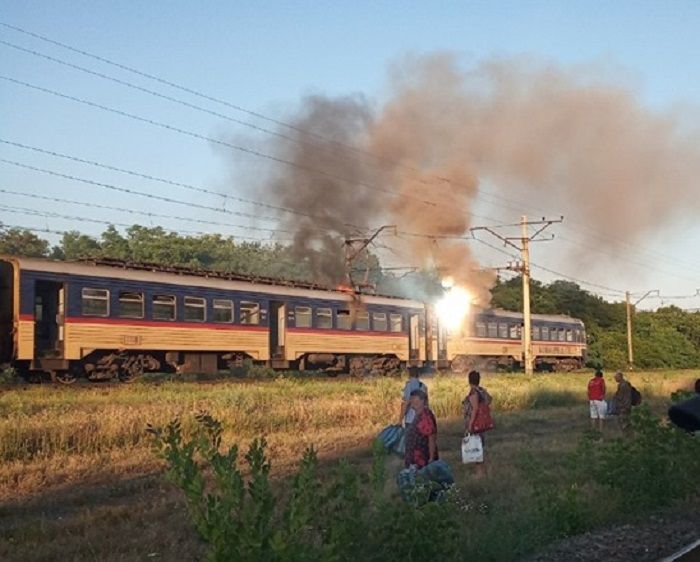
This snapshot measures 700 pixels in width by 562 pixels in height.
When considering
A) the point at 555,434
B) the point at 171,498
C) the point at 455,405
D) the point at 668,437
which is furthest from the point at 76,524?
the point at 455,405

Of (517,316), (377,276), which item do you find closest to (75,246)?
(377,276)

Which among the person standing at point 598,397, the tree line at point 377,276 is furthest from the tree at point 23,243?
the person standing at point 598,397

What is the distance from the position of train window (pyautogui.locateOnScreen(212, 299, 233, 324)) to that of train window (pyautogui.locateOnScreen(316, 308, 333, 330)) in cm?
470

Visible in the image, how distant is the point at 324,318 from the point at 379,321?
3825 mm

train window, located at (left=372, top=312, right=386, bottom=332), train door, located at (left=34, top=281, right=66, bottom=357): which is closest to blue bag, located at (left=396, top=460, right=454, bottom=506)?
train door, located at (left=34, top=281, right=66, bottom=357)

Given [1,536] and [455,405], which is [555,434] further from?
[1,536]

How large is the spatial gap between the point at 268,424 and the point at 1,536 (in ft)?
32.2

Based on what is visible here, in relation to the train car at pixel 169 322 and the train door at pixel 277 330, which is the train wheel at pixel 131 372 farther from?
the train door at pixel 277 330

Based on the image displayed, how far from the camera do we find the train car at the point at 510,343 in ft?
143

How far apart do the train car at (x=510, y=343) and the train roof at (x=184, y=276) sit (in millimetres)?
7444

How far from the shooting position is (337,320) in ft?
113

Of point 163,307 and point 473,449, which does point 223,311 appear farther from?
point 473,449

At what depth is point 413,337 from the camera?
131 ft

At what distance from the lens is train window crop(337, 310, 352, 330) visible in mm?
34719
